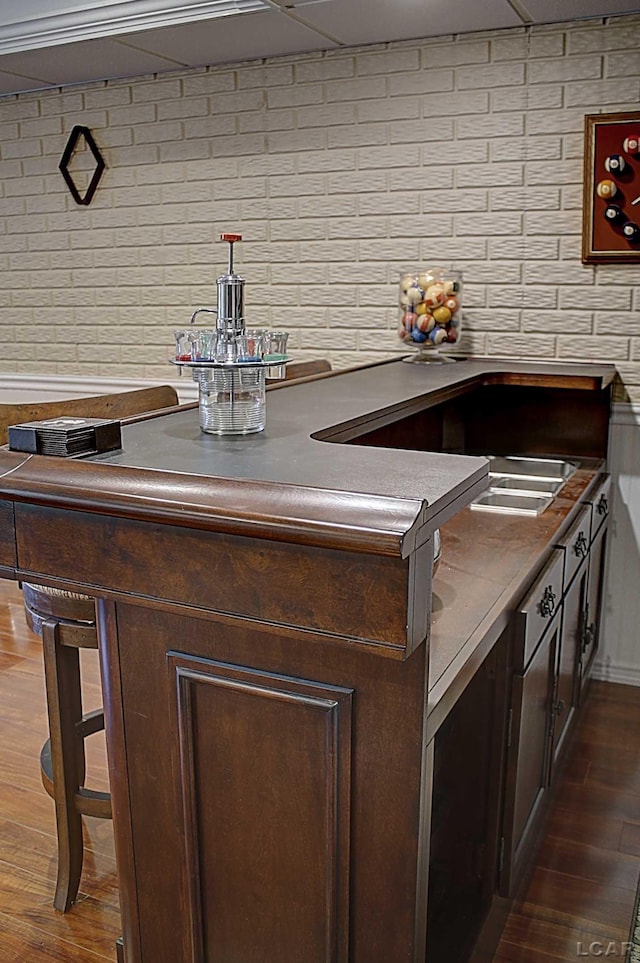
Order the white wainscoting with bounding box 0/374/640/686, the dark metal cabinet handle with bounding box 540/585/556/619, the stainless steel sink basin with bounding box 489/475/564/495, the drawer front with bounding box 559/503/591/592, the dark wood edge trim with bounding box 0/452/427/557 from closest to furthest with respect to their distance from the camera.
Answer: the dark wood edge trim with bounding box 0/452/427/557 → the dark metal cabinet handle with bounding box 540/585/556/619 → the drawer front with bounding box 559/503/591/592 → the stainless steel sink basin with bounding box 489/475/564/495 → the white wainscoting with bounding box 0/374/640/686

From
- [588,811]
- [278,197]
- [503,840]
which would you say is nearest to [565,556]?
[503,840]

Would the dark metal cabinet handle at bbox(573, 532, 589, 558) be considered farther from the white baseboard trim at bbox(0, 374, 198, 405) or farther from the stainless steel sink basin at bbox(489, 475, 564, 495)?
the white baseboard trim at bbox(0, 374, 198, 405)

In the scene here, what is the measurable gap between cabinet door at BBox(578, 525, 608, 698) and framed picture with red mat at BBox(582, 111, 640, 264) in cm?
95

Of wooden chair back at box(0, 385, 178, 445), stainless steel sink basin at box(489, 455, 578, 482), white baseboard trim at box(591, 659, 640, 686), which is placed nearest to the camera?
wooden chair back at box(0, 385, 178, 445)

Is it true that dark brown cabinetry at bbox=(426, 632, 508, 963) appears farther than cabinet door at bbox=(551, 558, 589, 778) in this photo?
No

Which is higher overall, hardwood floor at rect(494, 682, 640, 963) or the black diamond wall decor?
the black diamond wall decor

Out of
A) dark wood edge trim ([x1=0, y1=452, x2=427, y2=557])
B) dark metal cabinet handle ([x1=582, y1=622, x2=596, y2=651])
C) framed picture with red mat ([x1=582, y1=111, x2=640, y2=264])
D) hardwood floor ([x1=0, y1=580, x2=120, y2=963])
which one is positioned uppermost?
framed picture with red mat ([x1=582, y1=111, x2=640, y2=264])

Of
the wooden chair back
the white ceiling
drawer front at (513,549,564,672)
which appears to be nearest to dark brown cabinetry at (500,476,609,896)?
drawer front at (513,549,564,672)

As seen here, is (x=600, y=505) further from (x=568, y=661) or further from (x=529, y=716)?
(x=529, y=716)

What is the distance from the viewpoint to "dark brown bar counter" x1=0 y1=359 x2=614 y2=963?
3.51 feet

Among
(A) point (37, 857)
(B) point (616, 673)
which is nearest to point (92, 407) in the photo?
(A) point (37, 857)

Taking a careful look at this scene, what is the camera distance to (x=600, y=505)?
8.92 feet

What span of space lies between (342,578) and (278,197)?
2.75m

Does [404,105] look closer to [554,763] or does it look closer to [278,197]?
[278,197]
